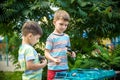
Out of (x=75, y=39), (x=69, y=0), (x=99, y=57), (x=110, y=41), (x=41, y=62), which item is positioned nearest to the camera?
(x=41, y=62)

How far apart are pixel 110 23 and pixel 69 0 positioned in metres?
0.89

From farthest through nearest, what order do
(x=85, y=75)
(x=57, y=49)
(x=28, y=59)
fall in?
(x=57, y=49) → (x=28, y=59) → (x=85, y=75)

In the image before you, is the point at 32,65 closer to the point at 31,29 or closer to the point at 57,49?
the point at 31,29

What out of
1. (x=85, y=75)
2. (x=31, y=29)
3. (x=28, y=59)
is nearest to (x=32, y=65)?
(x=28, y=59)

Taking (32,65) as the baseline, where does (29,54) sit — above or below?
above

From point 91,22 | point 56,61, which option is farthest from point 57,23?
point 91,22

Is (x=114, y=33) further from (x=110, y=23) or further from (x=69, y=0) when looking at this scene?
(x=69, y=0)

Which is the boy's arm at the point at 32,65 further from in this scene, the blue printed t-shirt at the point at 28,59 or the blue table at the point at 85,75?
the blue table at the point at 85,75

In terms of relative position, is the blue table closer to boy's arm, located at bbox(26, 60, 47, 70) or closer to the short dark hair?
boy's arm, located at bbox(26, 60, 47, 70)

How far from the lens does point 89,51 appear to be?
23.3 feet

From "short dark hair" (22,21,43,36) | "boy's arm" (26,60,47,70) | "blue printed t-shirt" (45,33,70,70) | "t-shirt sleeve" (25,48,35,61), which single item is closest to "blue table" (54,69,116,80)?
"boy's arm" (26,60,47,70)

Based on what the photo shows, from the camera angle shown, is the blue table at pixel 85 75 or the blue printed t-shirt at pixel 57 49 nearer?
the blue table at pixel 85 75

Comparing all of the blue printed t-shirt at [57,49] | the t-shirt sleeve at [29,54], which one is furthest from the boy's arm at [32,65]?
the blue printed t-shirt at [57,49]

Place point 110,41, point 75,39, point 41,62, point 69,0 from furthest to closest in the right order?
point 110,41 < point 75,39 < point 69,0 < point 41,62
